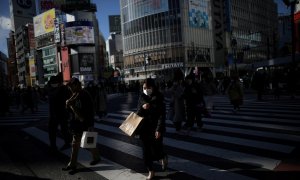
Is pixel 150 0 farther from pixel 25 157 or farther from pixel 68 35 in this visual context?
pixel 25 157

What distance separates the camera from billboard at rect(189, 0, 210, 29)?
7075cm

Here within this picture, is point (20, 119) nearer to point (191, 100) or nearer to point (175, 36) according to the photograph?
point (191, 100)

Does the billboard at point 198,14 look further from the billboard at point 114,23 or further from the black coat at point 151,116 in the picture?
the billboard at point 114,23

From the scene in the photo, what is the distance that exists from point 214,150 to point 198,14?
70.4 metres

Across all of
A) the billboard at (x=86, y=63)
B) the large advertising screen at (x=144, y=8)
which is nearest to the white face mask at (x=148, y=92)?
the large advertising screen at (x=144, y=8)

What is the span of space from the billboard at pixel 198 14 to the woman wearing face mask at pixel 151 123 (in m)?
67.7

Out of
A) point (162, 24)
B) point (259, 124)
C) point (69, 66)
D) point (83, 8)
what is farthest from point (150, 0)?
point (259, 124)

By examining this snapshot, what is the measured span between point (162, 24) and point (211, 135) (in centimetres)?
6338

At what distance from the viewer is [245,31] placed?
89.1 meters

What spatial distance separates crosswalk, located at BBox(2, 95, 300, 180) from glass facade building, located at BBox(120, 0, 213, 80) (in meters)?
56.4

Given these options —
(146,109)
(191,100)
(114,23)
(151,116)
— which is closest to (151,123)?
(151,116)

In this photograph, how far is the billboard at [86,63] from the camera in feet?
277

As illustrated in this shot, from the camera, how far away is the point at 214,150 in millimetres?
6492

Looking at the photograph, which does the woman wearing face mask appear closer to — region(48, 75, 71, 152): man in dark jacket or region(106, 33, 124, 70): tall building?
region(48, 75, 71, 152): man in dark jacket
